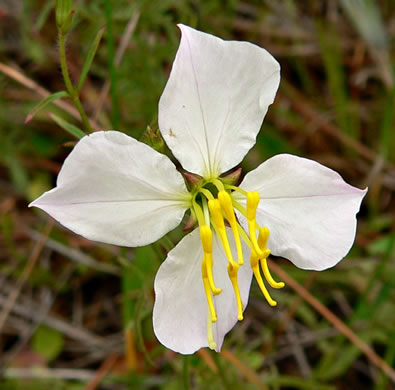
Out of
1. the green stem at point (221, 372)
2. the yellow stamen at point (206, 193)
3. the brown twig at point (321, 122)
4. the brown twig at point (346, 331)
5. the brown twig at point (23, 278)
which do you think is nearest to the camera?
the yellow stamen at point (206, 193)

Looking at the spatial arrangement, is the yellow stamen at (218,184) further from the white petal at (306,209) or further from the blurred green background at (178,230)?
the blurred green background at (178,230)

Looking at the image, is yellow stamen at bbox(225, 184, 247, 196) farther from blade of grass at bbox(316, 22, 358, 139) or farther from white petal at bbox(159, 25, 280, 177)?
blade of grass at bbox(316, 22, 358, 139)

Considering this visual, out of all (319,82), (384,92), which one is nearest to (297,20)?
Result: (319,82)

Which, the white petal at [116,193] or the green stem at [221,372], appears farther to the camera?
the green stem at [221,372]

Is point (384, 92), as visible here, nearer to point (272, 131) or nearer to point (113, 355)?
point (272, 131)

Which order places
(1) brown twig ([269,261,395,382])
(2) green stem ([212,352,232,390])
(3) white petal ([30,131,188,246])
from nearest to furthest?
(3) white petal ([30,131,188,246]), (2) green stem ([212,352,232,390]), (1) brown twig ([269,261,395,382])

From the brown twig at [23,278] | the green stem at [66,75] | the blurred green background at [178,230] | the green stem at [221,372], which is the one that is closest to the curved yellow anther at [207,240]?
the green stem at [66,75]

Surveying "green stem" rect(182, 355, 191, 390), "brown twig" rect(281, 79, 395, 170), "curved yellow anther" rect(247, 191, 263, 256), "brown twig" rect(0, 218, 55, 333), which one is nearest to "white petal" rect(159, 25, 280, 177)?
"curved yellow anther" rect(247, 191, 263, 256)

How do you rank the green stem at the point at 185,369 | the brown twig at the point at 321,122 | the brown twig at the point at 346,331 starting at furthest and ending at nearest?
the brown twig at the point at 321,122 < the brown twig at the point at 346,331 < the green stem at the point at 185,369
